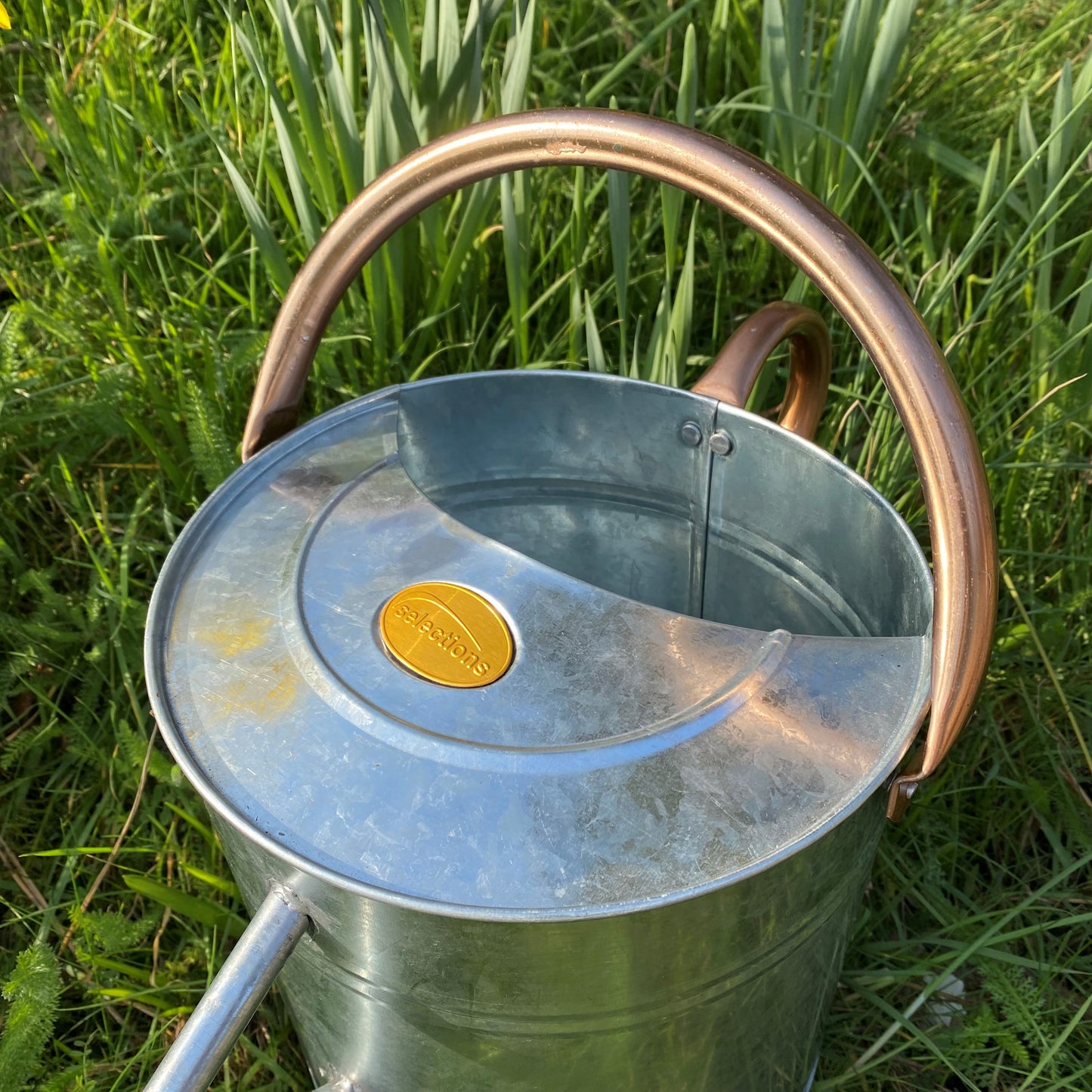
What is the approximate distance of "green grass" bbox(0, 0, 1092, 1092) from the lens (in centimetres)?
125

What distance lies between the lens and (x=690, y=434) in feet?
3.74

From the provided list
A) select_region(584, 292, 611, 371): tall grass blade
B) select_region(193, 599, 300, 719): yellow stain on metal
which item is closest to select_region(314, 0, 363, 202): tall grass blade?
select_region(584, 292, 611, 371): tall grass blade

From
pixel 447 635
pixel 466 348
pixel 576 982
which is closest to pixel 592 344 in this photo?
pixel 466 348

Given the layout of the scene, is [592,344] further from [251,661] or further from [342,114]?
[251,661]

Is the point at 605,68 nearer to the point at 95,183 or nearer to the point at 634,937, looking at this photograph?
the point at 95,183

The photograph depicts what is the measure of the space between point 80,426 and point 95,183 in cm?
41

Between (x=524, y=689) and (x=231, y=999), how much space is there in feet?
0.97

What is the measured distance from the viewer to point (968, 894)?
1.36 meters

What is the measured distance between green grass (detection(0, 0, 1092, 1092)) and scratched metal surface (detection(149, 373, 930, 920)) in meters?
0.33

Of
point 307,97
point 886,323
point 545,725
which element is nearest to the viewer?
point 886,323

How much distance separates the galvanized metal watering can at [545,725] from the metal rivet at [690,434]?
0.02m

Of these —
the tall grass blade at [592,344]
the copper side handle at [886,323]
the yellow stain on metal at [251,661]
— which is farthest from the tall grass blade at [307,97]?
the yellow stain on metal at [251,661]

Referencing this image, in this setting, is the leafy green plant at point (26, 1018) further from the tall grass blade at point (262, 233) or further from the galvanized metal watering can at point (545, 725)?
the tall grass blade at point (262, 233)

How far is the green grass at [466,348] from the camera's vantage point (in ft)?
4.11
